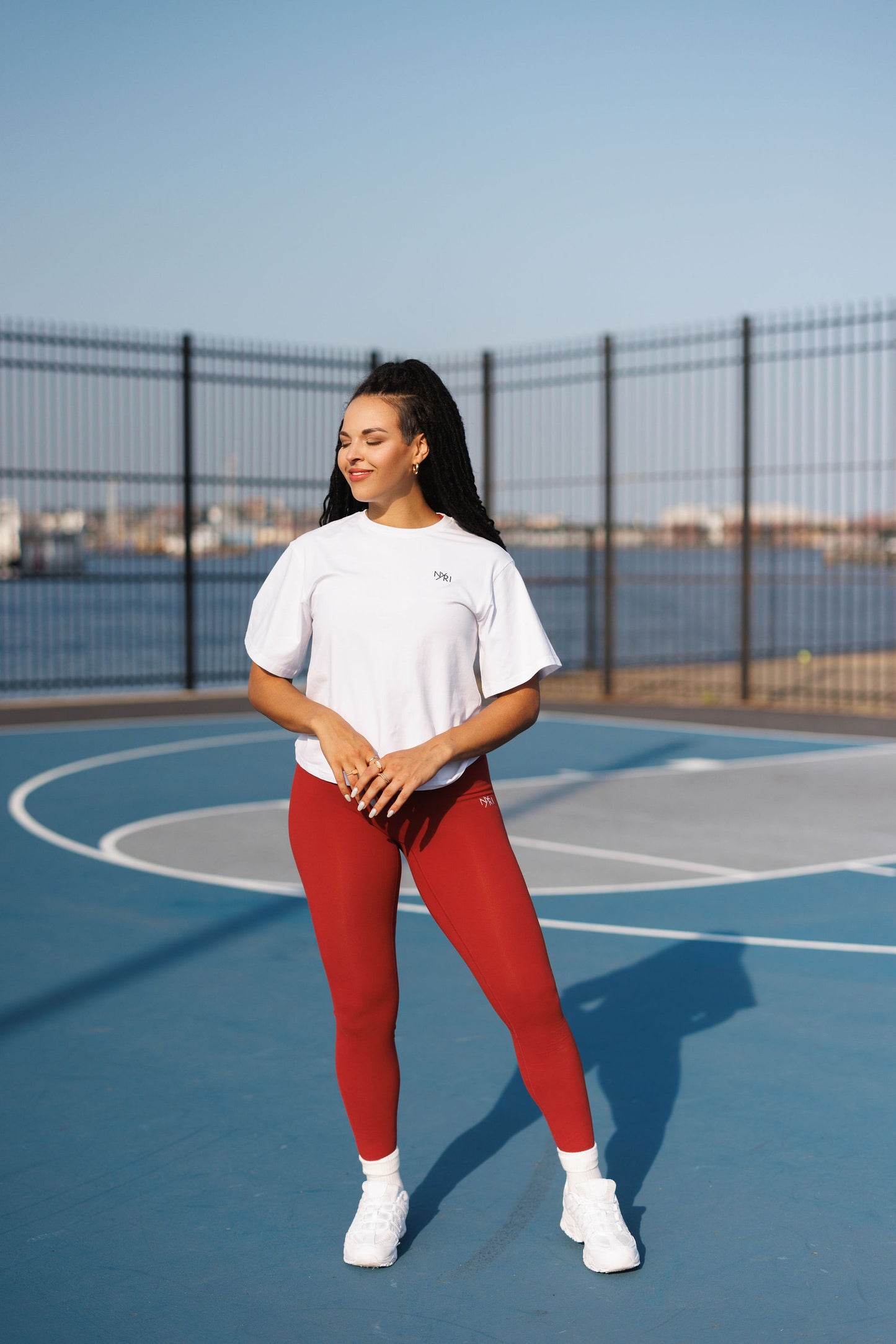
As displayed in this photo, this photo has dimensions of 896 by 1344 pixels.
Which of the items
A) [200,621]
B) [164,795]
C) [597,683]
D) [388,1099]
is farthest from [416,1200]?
[200,621]

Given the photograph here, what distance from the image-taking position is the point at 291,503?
16.1 m

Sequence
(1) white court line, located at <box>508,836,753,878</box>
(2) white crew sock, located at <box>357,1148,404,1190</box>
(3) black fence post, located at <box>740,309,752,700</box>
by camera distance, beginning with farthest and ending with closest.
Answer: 1. (3) black fence post, located at <box>740,309,752,700</box>
2. (1) white court line, located at <box>508,836,753,878</box>
3. (2) white crew sock, located at <box>357,1148,404,1190</box>

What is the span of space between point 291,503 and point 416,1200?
13.2 metres

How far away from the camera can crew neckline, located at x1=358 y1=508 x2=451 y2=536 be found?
285 centimetres

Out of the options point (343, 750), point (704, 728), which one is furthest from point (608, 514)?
point (343, 750)

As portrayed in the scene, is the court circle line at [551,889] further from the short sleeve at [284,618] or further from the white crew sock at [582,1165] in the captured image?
the short sleeve at [284,618]

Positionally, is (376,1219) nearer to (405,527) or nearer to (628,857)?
(405,527)

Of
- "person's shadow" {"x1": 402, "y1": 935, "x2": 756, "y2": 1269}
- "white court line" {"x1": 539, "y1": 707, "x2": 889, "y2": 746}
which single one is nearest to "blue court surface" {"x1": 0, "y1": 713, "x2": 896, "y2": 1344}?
"person's shadow" {"x1": 402, "y1": 935, "x2": 756, "y2": 1269}

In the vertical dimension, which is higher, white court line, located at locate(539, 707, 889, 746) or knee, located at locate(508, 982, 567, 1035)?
knee, located at locate(508, 982, 567, 1035)

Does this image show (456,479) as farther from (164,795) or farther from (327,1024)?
(164,795)

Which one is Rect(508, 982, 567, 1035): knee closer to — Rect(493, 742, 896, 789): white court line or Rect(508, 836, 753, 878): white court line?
Rect(508, 836, 753, 878): white court line

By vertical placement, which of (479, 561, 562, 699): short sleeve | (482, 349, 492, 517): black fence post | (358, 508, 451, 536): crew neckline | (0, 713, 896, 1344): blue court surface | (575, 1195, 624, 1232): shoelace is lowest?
(0, 713, 896, 1344): blue court surface

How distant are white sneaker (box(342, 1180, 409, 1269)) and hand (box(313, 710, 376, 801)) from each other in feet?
2.80

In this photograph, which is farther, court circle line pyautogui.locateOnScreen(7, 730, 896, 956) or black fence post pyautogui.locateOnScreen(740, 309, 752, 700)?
black fence post pyautogui.locateOnScreen(740, 309, 752, 700)
